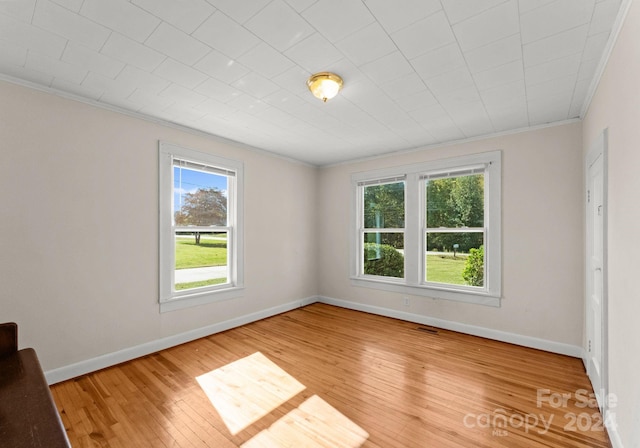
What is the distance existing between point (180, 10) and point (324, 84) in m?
1.05

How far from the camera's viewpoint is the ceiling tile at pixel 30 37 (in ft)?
5.61

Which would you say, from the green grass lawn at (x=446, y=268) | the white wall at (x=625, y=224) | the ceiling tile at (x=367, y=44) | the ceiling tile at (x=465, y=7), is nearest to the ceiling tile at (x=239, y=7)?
the ceiling tile at (x=367, y=44)

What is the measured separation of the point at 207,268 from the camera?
150 inches

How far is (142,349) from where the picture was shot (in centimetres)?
306

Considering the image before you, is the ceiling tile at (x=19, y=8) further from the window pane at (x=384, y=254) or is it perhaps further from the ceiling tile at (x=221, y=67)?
A: the window pane at (x=384, y=254)

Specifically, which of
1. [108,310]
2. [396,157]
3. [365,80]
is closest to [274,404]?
[108,310]

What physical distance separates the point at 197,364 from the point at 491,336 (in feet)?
11.5

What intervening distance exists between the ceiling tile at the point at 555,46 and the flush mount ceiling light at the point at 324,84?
4.25ft

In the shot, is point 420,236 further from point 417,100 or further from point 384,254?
point 417,100

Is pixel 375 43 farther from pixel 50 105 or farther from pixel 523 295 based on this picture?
pixel 523 295

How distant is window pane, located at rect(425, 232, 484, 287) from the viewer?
3.83 metres

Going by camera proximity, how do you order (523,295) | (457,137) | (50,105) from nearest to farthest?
(50,105), (523,295), (457,137)

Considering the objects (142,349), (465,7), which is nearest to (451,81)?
(465,7)

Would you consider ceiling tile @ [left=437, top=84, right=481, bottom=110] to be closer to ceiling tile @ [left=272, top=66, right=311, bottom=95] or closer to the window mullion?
ceiling tile @ [left=272, top=66, right=311, bottom=95]
